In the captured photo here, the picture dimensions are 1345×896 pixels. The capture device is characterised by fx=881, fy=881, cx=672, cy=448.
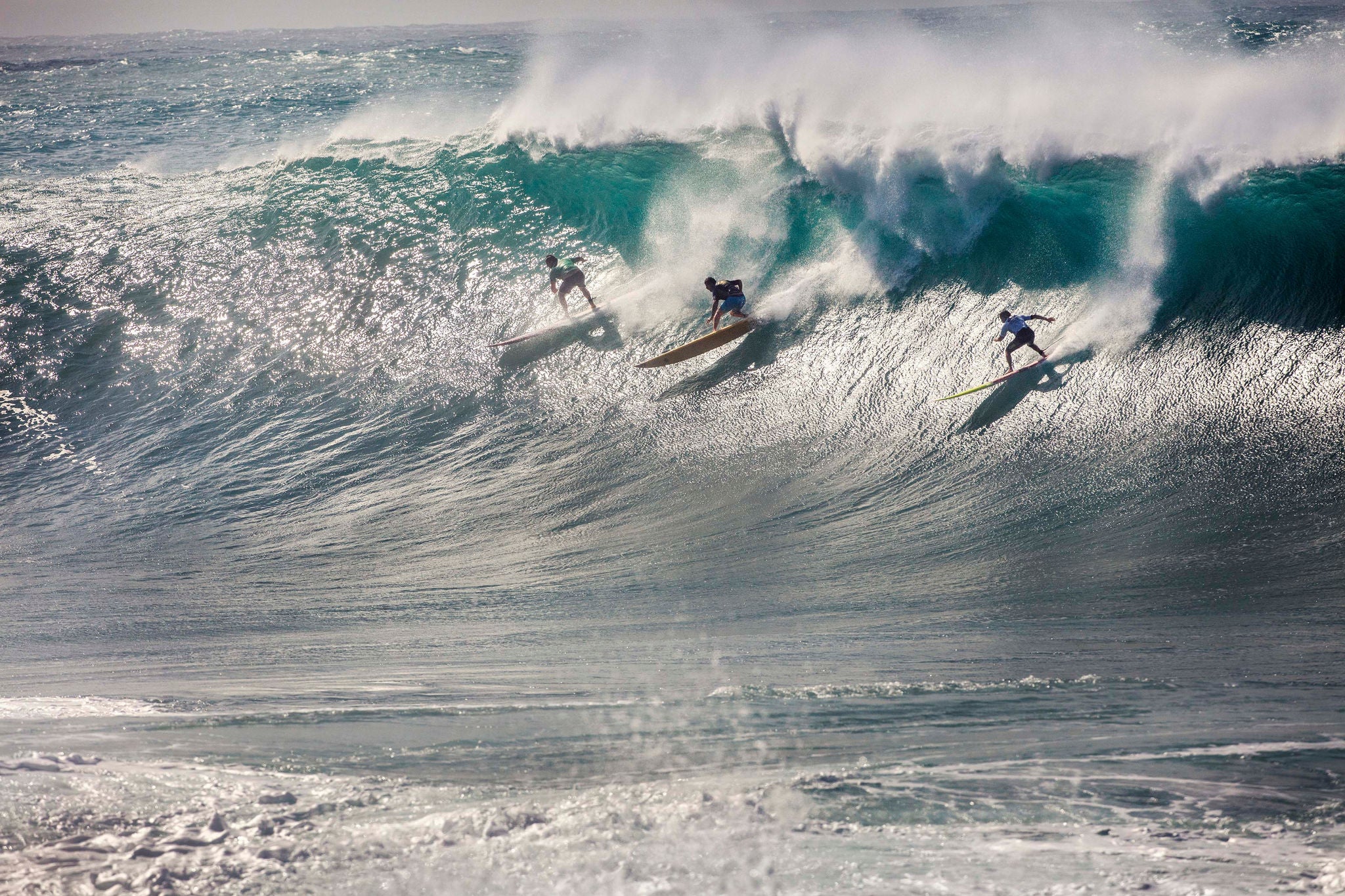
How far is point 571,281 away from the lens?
35.5 ft

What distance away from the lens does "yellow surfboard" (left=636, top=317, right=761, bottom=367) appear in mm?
9656

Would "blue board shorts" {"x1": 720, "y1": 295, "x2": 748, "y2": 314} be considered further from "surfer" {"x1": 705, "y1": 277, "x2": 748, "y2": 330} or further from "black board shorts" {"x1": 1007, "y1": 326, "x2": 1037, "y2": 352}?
"black board shorts" {"x1": 1007, "y1": 326, "x2": 1037, "y2": 352}

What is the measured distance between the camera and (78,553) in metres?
7.56

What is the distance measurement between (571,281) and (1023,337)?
523 centimetres

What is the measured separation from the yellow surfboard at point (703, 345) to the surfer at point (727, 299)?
0.13 metres

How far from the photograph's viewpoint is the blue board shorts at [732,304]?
9930mm

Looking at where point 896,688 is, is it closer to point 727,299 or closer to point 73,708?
point 73,708

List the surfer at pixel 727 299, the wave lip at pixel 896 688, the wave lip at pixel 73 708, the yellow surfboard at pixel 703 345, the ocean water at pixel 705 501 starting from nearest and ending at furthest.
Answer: the ocean water at pixel 705 501 < the wave lip at pixel 896 688 < the wave lip at pixel 73 708 < the yellow surfboard at pixel 703 345 < the surfer at pixel 727 299

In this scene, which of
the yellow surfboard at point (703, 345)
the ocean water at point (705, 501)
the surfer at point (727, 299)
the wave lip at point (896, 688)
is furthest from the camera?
the surfer at point (727, 299)

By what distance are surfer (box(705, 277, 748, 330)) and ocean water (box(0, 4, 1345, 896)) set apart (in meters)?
0.36

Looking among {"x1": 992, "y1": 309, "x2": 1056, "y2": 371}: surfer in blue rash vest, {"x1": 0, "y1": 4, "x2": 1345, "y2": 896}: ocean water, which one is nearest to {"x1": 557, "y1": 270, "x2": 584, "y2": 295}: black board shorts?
{"x1": 0, "y1": 4, "x2": 1345, "y2": 896}: ocean water

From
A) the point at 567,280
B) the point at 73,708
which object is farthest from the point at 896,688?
the point at 567,280

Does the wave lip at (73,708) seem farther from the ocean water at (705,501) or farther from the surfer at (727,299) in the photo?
the surfer at (727,299)

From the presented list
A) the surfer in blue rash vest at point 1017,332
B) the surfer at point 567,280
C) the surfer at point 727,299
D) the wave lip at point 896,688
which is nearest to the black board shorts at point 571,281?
the surfer at point 567,280
